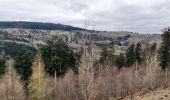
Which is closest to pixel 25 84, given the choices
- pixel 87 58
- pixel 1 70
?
pixel 1 70

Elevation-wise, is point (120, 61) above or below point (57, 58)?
below

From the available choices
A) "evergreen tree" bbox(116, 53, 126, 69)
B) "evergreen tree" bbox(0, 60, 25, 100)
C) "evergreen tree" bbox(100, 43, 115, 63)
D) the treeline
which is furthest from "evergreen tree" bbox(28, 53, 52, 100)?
"evergreen tree" bbox(116, 53, 126, 69)

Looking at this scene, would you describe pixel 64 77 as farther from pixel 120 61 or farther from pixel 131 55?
pixel 120 61

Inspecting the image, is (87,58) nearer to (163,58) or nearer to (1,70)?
(163,58)

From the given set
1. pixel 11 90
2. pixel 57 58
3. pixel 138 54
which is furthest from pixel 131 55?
pixel 11 90

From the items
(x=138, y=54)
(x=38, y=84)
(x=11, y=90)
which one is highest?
(x=138, y=54)

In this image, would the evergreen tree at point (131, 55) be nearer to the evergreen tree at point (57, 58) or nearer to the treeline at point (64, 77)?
the treeline at point (64, 77)

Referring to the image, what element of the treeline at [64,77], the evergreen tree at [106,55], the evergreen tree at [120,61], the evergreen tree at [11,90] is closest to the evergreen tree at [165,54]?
the treeline at [64,77]

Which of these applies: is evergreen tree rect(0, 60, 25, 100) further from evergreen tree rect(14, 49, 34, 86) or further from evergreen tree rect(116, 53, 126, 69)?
evergreen tree rect(116, 53, 126, 69)

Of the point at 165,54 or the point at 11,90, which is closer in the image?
the point at 11,90
